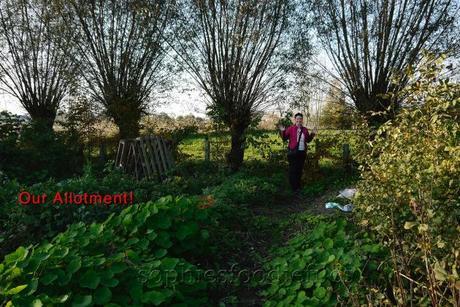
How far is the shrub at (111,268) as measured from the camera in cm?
267

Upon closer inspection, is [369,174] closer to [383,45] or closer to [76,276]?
[76,276]

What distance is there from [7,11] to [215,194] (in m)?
10.7

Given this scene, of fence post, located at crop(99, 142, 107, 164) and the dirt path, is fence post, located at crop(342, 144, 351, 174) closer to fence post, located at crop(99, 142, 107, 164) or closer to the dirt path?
the dirt path

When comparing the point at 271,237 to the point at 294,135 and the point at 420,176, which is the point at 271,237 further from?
the point at 294,135

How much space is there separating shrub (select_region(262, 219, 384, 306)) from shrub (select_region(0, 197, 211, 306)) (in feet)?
2.17

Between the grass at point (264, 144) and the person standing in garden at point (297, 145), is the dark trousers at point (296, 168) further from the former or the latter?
A: the grass at point (264, 144)

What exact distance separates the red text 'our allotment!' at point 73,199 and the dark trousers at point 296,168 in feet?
13.6

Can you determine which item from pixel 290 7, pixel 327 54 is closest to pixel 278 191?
pixel 327 54

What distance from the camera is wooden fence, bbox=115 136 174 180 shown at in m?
9.95

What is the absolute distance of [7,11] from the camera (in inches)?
516

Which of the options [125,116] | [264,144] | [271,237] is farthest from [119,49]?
[271,237]

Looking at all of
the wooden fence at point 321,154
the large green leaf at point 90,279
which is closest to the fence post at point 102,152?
the wooden fence at point 321,154

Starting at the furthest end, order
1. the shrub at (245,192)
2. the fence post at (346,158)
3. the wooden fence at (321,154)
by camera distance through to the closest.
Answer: the fence post at (346,158) < the wooden fence at (321,154) < the shrub at (245,192)

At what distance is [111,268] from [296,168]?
6.38 meters
